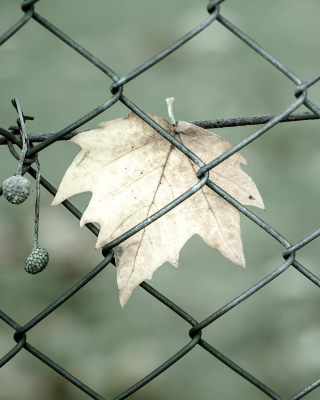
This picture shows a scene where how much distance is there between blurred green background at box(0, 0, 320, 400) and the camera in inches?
81.4

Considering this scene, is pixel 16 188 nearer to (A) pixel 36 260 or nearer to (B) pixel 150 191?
(A) pixel 36 260

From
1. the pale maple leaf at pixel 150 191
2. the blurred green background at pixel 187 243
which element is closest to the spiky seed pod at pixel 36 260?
the pale maple leaf at pixel 150 191

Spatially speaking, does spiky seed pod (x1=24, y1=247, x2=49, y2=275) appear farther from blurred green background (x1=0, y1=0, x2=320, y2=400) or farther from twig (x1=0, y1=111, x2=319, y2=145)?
blurred green background (x1=0, y1=0, x2=320, y2=400)

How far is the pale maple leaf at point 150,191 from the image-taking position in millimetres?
843

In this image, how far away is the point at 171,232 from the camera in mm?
895

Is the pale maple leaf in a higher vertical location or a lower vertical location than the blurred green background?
lower

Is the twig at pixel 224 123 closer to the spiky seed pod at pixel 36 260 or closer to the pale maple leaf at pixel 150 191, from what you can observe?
the pale maple leaf at pixel 150 191

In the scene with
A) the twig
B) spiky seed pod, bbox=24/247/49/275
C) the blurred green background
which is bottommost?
spiky seed pod, bbox=24/247/49/275

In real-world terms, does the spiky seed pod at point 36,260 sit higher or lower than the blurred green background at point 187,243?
lower

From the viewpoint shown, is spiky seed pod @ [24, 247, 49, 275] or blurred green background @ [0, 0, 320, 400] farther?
blurred green background @ [0, 0, 320, 400]

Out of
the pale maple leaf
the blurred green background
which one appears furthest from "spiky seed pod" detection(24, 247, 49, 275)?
the blurred green background

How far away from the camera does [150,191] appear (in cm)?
88

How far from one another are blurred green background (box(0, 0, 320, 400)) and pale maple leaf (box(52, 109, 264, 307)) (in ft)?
4.19

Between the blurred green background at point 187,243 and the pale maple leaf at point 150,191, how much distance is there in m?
1.28
